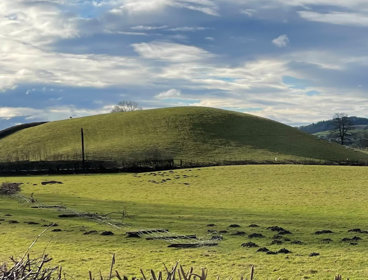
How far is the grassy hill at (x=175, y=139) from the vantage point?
89.6 m

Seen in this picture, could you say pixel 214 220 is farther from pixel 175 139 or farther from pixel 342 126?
pixel 342 126

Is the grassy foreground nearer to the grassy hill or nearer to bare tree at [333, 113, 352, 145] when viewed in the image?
the grassy hill

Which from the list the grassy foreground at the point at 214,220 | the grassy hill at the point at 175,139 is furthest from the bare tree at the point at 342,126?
the grassy foreground at the point at 214,220

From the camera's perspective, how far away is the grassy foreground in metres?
17.1

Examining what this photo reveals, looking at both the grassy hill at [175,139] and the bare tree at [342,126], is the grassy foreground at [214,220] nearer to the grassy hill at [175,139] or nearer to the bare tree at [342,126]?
the grassy hill at [175,139]

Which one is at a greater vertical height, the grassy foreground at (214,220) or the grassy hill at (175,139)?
the grassy hill at (175,139)

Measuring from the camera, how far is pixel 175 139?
98.5m

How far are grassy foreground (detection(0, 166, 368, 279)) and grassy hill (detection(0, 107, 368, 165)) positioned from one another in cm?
2658

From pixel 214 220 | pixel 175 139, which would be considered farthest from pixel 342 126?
pixel 214 220

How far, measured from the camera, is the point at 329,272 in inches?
620

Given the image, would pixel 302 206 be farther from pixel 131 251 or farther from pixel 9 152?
pixel 9 152

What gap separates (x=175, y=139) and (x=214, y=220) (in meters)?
70.2

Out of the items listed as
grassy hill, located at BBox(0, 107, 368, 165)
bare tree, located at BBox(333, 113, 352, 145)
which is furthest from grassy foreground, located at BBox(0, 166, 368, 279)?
bare tree, located at BBox(333, 113, 352, 145)

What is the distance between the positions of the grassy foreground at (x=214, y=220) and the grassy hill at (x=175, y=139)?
2658 cm
